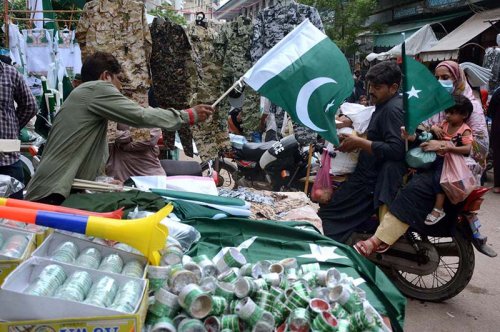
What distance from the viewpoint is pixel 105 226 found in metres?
1.60

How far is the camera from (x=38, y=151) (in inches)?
195

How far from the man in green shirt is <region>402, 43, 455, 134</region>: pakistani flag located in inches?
59.9

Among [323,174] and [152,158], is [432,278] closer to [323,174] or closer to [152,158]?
[323,174]

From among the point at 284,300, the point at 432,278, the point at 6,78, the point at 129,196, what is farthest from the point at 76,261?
the point at 432,278

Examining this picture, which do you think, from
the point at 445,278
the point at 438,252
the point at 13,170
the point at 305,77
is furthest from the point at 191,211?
the point at 445,278

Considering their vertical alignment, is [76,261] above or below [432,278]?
above

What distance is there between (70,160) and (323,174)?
2.27 meters

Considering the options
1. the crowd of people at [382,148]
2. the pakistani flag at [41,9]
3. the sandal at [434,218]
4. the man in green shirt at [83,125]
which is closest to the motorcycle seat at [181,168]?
the crowd of people at [382,148]

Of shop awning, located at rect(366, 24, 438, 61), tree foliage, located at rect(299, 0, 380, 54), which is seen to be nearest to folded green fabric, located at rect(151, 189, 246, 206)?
shop awning, located at rect(366, 24, 438, 61)

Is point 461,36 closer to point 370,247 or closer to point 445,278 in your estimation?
point 445,278

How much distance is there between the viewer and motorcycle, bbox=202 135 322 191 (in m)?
5.94

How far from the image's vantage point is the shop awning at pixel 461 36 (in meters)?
11.8

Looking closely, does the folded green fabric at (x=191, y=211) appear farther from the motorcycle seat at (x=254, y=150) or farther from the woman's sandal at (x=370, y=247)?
the motorcycle seat at (x=254, y=150)

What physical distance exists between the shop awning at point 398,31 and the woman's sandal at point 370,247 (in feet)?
41.5
